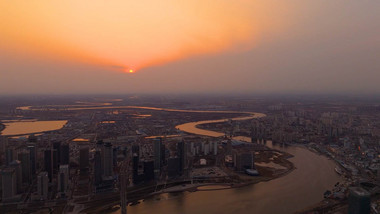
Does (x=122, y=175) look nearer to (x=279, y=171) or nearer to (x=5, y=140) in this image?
(x=279, y=171)

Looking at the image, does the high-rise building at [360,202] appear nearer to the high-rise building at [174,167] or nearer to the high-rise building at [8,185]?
the high-rise building at [174,167]

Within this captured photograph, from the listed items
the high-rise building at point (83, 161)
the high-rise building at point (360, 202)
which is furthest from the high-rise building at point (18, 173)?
the high-rise building at point (360, 202)

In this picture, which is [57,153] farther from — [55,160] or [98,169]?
[98,169]

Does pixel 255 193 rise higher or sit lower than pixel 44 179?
lower

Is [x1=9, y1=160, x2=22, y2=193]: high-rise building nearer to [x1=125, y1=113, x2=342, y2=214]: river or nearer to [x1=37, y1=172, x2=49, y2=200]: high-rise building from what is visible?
[x1=37, y1=172, x2=49, y2=200]: high-rise building

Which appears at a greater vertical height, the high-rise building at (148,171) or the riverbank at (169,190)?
the high-rise building at (148,171)

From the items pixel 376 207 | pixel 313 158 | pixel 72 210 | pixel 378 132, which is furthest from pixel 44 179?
pixel 378 132

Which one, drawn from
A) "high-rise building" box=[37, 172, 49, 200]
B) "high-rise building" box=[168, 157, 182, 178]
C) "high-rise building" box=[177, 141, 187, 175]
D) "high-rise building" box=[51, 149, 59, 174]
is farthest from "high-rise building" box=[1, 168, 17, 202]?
"high-rise building" box=[177, 141, 187, 175]

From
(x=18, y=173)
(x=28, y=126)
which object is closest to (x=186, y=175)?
(x=18, y=173)
